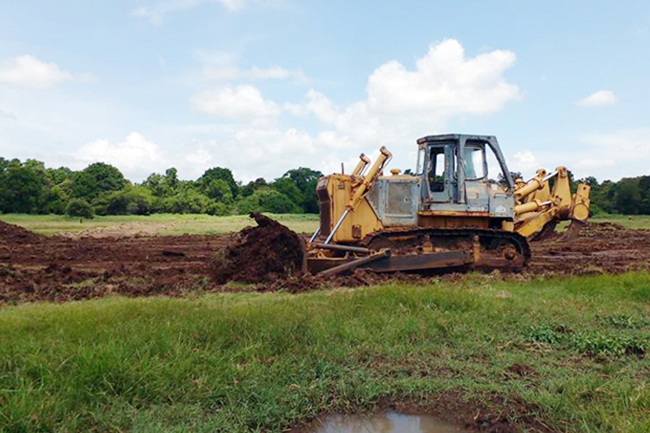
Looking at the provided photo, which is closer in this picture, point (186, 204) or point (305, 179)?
point (186, 204)

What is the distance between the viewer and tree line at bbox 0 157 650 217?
45125 millimetres

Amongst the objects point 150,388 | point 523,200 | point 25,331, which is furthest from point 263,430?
point 523,200

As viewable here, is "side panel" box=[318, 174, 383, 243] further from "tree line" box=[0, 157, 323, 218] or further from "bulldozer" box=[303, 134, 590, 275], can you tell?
"tree line" box=[0, 157, 323, 218]

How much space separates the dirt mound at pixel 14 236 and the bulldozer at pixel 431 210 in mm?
13934

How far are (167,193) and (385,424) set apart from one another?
6042 centimetres

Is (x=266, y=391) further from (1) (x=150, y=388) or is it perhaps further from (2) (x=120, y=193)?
(2) (x=120, y=193)

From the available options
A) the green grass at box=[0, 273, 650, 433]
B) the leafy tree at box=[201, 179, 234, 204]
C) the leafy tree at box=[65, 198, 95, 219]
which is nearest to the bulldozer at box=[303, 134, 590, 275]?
the green grass at box=[0, 273, 650, 433]

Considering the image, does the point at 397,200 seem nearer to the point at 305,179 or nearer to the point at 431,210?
the point at 431,210

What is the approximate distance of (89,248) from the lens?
19234mm

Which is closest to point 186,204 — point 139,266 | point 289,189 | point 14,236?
point 289,189

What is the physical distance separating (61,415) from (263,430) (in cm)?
150

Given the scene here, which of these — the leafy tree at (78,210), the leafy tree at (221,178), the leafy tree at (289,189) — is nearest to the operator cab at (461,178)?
the leafy tree at (78,210)

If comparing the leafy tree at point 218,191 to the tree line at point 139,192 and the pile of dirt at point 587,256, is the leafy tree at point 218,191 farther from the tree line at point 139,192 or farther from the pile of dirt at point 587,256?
the pile of dirt at point 587,256

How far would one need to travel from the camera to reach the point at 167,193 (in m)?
62.6
